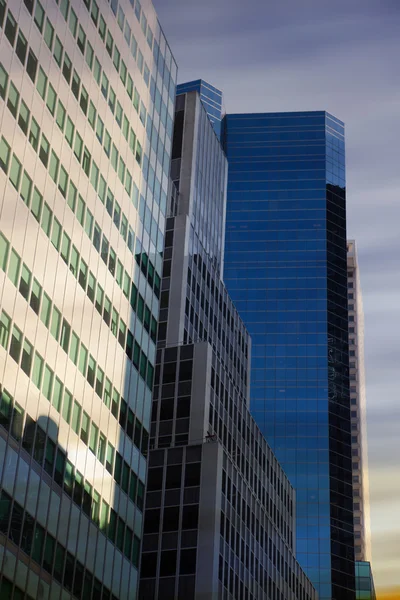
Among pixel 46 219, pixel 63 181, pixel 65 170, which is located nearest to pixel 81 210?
pixel 63 181

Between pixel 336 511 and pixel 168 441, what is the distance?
89.0 metres

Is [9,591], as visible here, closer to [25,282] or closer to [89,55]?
[25,282]

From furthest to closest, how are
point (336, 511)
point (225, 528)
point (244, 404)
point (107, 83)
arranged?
1. point (336, 511)
2. point (244, 404)
3. point (225, 528)
4. point (107, 83)

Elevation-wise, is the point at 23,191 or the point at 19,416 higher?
the point at 23,191

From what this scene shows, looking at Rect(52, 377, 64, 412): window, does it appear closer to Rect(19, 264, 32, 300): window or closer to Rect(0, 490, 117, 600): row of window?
Rect(19, 264, 32, 300): window

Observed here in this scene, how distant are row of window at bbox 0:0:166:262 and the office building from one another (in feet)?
0.47

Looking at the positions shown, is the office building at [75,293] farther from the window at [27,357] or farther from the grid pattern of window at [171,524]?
the grid pattern of window at [171,524]

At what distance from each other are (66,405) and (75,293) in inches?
300

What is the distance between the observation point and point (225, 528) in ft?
342

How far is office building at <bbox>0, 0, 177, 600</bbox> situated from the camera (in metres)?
60.5

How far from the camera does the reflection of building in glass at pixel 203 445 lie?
332 ft

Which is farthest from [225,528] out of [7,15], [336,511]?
[336,511]

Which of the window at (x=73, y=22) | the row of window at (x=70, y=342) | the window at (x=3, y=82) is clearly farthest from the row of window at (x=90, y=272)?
the window at (x=73, y=22)

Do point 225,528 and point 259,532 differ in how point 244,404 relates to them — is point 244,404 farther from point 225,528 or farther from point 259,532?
point 225,528
